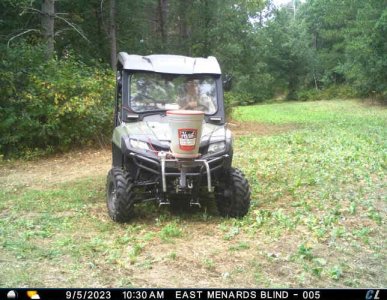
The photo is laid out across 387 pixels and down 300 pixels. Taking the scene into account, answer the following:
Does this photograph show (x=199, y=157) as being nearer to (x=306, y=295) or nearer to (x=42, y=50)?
(x=306, y=295)

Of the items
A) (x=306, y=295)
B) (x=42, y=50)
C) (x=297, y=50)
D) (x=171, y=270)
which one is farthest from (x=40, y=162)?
(x=297, y=50)

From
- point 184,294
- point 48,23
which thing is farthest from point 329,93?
point 184,294

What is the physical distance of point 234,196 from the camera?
648 cm

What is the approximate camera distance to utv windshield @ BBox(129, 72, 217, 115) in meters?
7.32

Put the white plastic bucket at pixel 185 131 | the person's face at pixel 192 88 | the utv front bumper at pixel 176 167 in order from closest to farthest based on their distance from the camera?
the white plastic bucket at pixel 185 131 → the utv front bumper at pixel 176 167 → the person's face at pixel 192 88

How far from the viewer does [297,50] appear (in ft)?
146

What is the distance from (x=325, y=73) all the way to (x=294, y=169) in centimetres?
3753

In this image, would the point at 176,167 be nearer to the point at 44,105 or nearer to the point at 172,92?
the point at 172,92

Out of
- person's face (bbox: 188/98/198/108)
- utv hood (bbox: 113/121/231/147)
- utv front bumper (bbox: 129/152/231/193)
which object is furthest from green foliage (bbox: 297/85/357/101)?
utv front bumper (bbox: 129/152/231/193)

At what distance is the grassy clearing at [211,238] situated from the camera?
15.0ft

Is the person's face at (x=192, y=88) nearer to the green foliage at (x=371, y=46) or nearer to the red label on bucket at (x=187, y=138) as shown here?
the red label on bucket at (x=187, y=138)

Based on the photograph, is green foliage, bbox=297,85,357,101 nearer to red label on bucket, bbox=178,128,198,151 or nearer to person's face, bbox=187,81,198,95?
person's face, bbox=187,81,198,95

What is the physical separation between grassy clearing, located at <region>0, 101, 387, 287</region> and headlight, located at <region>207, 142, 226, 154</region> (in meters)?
0.93

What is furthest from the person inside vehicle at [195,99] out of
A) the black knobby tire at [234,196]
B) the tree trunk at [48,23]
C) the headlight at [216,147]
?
the tree trunk at [48,23]
